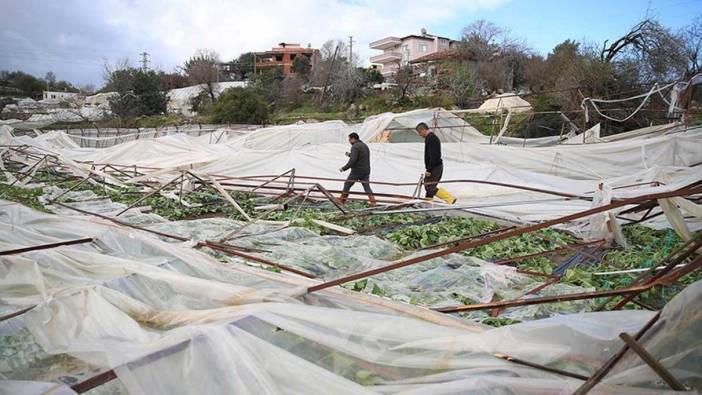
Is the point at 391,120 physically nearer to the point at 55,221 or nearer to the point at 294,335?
the point at 55,221

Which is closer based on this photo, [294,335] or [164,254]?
[294,335]

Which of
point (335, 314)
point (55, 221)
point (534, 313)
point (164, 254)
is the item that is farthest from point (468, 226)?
point (55, 221)

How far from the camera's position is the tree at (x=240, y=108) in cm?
3047

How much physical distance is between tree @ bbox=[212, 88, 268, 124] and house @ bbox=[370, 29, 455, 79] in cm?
3515

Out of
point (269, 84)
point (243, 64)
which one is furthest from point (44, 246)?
point (243, 64)

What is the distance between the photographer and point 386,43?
66938mm

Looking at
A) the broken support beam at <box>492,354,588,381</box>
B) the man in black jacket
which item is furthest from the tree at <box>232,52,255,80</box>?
the broken support beam at <box>492,354,588,381</box>

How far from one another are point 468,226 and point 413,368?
5107mm

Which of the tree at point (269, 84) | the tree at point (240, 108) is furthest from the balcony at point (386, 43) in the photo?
the tree at point (240, 108)

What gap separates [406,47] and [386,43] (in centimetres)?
376

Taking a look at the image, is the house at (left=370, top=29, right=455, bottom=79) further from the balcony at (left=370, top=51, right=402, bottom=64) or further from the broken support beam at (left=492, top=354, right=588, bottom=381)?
the broken support beam at (left=492, top=354, right=588, bottom=381)

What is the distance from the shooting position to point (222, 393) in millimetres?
1962

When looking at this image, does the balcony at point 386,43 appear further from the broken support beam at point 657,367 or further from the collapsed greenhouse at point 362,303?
the broken support beam at point 657,367

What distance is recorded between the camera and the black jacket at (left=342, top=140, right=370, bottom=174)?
9.34 metres
